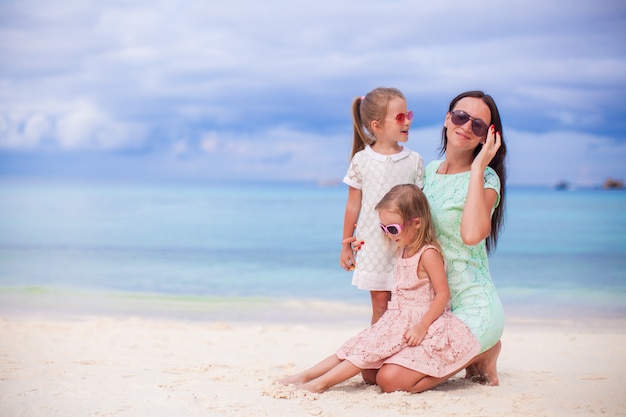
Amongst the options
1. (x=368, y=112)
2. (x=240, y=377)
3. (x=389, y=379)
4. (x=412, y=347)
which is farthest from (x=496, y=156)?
(x=240, y=377)

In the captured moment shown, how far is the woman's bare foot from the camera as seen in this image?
401cm

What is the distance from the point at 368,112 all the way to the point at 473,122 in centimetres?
70

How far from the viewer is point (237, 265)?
47.4 feet

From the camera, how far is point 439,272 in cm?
372

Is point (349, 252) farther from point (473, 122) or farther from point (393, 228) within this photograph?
point (473, 122)

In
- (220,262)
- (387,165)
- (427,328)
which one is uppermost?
(387,165)

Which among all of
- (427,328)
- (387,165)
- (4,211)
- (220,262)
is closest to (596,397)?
(427,328)

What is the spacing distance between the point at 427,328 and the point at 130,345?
9.68 feet

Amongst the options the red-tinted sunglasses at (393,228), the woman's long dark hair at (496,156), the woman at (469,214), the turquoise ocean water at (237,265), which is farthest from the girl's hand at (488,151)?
the turquoise ocean water at (237,265)

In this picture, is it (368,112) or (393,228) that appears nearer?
(393,228)

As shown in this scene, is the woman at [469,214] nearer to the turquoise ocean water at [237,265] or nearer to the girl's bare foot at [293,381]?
the girl's bare foot at [293,381]

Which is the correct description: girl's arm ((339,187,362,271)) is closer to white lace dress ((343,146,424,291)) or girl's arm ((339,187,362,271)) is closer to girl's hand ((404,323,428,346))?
white lace dress ((343,146,424,291))

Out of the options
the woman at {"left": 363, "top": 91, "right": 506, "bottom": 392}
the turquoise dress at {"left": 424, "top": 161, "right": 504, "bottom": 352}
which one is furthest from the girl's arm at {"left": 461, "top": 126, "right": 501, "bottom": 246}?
the turquoise dress at {"left": 424, "top": 161, "right": 504, "bottom": 352}

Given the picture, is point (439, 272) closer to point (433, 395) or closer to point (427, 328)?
point (427, 328)
